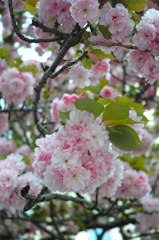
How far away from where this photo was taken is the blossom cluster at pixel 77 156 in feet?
3.32

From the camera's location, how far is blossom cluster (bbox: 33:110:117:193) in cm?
101

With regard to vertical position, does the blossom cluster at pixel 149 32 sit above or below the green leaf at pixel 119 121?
above

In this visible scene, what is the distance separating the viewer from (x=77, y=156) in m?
1.00

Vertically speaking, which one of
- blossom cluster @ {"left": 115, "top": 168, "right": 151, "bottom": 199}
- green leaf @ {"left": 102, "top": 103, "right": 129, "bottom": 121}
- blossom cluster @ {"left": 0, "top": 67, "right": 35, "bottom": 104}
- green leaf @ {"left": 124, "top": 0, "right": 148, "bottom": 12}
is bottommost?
blossom cluster @ {"left": 115, "top": 168, "right": 151, "bottom": 199}

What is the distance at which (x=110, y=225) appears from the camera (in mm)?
3240

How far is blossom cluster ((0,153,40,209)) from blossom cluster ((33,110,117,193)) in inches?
22.0

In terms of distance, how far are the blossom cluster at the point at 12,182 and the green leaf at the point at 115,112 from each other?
0.89 metres

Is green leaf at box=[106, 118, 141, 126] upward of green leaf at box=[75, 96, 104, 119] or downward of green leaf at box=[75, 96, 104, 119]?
downward

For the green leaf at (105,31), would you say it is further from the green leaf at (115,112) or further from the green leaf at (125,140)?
the green leaf at (125,140)

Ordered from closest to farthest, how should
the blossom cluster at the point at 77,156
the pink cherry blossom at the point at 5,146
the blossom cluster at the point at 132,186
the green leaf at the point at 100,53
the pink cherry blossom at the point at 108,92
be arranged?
1. the blossom cluster at the point at 77,156
2. the green leaf at the point at 100,53
3. the blossom cluster at the point at 132,186
4. the pink cherry blossom at the point at 108,92
5. the pink cherry blossom at the point at 5,146

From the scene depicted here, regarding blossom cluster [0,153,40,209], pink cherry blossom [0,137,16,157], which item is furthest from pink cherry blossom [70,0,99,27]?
pink cherry blossom [0,137,16,157]

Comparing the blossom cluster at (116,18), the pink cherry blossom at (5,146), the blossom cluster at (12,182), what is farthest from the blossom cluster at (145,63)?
the pink cherry blossom at (5,146)

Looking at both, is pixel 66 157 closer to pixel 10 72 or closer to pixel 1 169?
pixel 1 169

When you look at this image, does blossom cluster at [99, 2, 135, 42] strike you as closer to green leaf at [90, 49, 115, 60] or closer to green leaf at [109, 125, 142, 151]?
green leaf at [90, 49, 115, 60]
